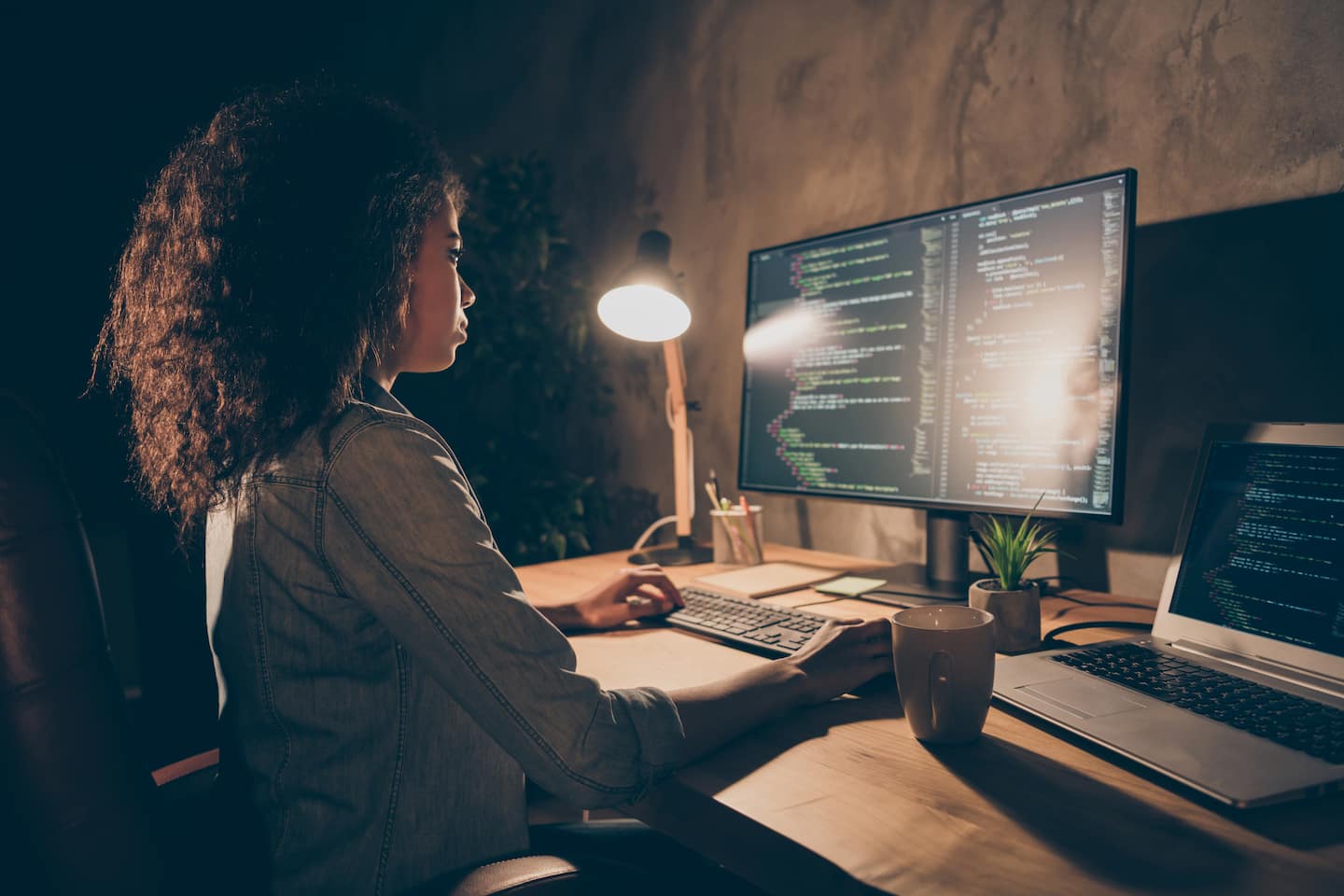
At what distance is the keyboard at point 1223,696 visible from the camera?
598 mm

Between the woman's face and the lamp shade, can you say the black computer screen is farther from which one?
the woman's face

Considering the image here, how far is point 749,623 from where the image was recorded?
995 mm

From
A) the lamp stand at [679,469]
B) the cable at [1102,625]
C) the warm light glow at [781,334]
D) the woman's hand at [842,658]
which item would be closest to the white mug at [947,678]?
the woman's hand at [842,658]

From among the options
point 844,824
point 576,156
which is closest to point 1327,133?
point 844,824

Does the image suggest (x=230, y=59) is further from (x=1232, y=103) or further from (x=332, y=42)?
(x=1232, y=103)

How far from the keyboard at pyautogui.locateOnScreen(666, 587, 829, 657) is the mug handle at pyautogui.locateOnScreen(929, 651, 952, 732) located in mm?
234

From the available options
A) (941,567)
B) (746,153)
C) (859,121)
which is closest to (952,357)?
(941,567)

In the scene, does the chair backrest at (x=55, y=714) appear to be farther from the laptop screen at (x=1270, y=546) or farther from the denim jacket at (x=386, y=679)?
the laptop screen at (x=1270, y=546)

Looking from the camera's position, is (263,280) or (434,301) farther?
(434,301)

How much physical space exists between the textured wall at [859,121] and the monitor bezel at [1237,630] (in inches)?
8.9

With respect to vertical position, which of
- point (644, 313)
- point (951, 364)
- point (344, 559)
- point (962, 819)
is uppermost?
point (644, 313)

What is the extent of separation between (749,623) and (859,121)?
3.41 ft

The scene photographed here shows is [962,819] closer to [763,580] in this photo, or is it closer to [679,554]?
[763,580]

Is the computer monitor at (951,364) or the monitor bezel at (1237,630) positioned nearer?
the monitor bezel at (1237,630)
